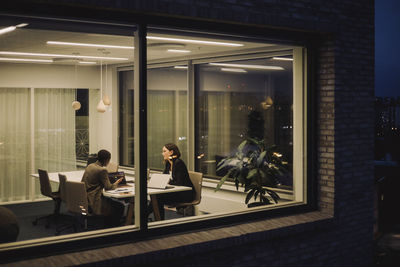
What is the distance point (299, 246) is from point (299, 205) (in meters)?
0.59

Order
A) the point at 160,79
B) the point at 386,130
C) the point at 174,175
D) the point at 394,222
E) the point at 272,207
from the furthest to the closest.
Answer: the point at 386,130, the point at 160,79, the point at 394,222, the point at 174,175, the point at 272,207

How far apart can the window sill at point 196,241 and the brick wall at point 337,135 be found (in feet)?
0.22

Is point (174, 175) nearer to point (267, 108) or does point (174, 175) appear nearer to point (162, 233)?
point (267, 108)

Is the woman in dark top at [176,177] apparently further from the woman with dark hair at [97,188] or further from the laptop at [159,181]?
the woman with dark hair at [97,188]

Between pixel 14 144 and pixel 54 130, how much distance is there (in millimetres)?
1054

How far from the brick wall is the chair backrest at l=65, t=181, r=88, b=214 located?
10.2 ft

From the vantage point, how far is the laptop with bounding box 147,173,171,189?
829 cm

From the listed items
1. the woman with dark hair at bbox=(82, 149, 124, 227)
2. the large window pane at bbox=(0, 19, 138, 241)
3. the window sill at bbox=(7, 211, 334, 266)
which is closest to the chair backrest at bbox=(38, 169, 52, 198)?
the large window pane at bbox=(0, 19, 138, 241)

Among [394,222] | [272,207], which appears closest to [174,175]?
[272,207]

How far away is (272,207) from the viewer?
21.4 ft

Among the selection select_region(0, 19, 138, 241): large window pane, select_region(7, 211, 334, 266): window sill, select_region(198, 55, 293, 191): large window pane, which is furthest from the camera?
select_region(0, 19, 138, 241): large window pane

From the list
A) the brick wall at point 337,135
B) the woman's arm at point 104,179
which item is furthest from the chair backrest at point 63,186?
the brick wall at point 337,135

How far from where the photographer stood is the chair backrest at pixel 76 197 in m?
7.89

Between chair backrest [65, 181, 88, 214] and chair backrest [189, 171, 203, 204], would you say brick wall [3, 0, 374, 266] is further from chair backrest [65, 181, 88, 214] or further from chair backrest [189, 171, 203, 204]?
chair backrest [65, 181, 88, 214]
